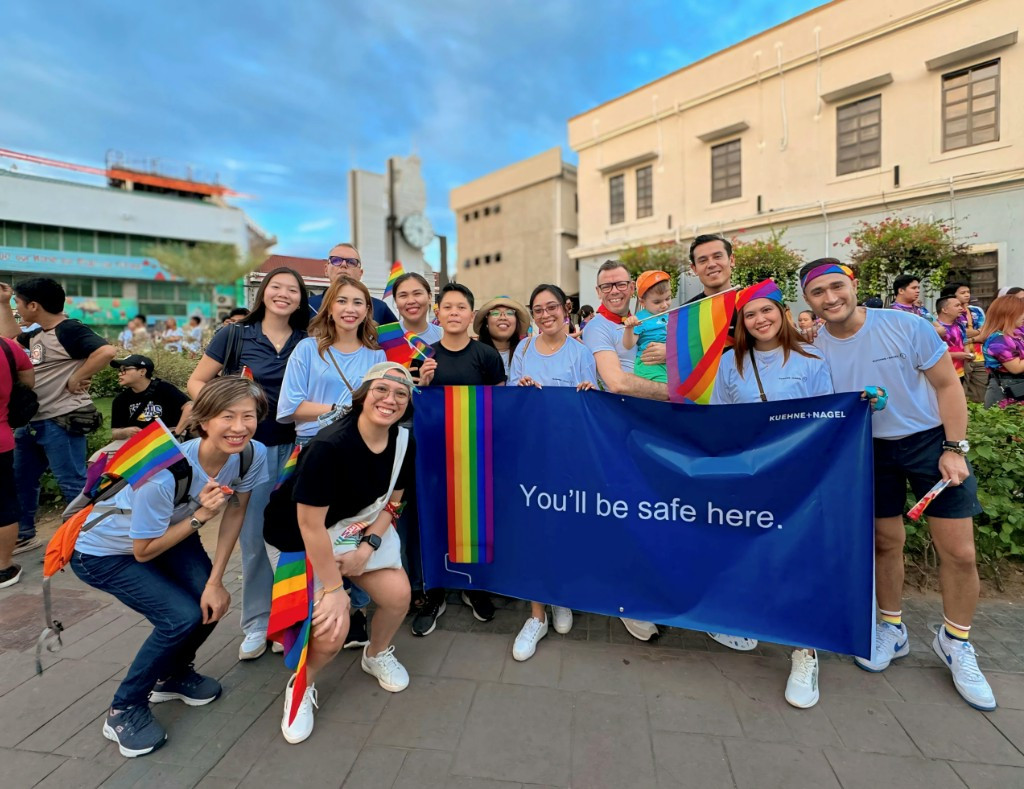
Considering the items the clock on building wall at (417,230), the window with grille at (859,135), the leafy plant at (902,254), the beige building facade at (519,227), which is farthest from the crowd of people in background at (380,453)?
the beige building facade at (519,227)

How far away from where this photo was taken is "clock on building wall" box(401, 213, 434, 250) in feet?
35.9

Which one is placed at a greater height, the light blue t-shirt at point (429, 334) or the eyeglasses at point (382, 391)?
the light blue t-shirt at point (429, 334)

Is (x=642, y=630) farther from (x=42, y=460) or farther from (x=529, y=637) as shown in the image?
(x=42, y=460)

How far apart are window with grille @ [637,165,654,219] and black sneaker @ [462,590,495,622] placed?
60.9 feet

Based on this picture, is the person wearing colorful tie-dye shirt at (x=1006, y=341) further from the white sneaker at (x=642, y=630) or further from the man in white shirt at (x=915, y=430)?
the white sneaker at (x=642, y=630)

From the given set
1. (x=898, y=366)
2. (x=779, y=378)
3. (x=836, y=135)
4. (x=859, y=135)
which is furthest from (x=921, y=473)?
(x=836, y=135)

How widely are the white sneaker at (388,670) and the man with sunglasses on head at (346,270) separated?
191 centimetres

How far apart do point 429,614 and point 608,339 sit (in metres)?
1.93

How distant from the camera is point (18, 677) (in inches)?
105

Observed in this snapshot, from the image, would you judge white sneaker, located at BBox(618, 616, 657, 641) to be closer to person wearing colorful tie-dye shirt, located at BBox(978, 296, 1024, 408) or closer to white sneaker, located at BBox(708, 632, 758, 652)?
white sneaker, located at BBox(708, 632, 758, 652)

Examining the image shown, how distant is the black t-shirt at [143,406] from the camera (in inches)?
158

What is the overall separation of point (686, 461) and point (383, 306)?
2085 mm

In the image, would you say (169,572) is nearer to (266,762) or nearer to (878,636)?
(266,762)

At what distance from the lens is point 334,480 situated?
7.48 feet
